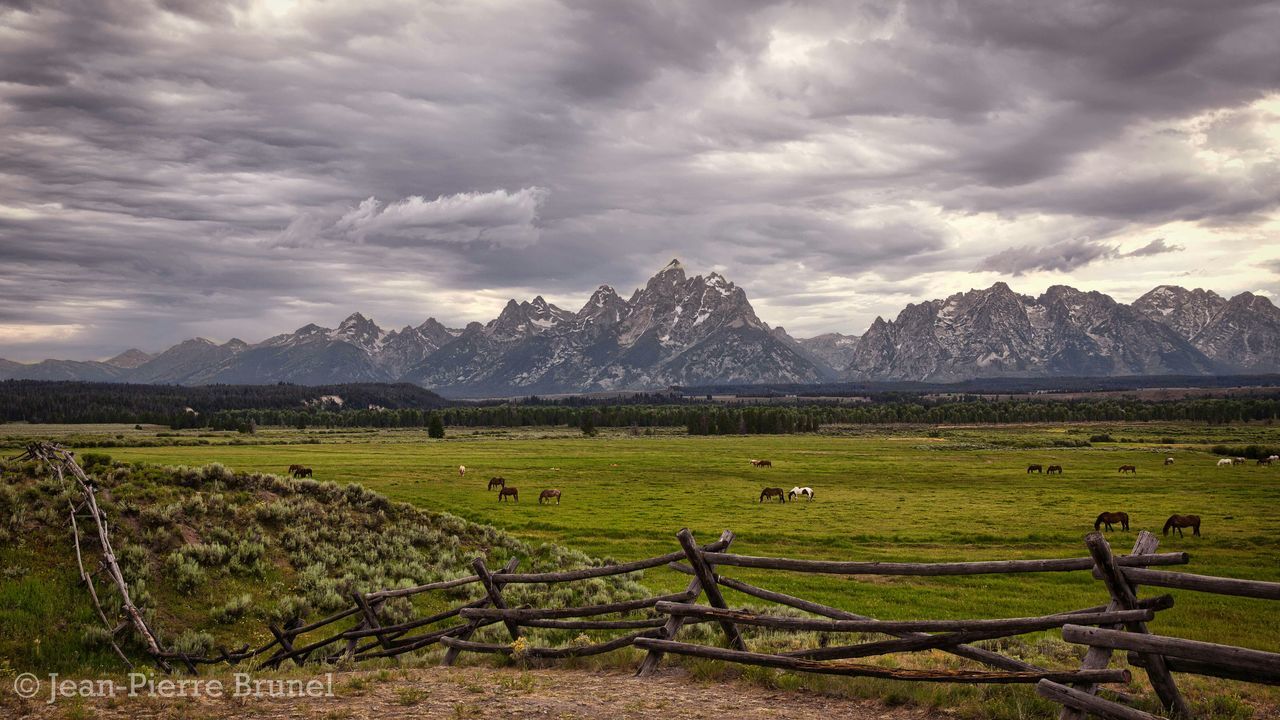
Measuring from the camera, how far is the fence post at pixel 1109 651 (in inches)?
315

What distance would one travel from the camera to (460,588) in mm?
19844

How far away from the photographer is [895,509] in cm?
4541

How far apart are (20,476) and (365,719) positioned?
50.1 ft

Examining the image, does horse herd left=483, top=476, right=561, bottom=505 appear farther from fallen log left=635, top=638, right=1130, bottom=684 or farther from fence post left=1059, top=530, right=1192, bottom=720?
Answer: fence post left=1059, top=530, right=1192, bottom=720

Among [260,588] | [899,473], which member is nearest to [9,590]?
[260,588]

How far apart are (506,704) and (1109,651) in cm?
733

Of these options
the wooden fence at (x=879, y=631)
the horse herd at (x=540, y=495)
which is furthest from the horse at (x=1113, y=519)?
the horse herd at (x=540, y=495)

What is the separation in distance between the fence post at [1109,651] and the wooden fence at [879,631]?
0.01 m

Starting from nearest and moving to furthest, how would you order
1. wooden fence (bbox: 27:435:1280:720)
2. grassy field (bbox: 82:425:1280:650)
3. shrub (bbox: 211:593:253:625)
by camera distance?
wooden fence (bbox: 27:435:1280:720)
shrub (bbox: 211:593:253:625)
grassy field (bbox: 82:425:1280:650)

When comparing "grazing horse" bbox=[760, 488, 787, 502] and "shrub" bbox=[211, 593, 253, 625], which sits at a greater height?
"shrub" bbox=[211, 593, 253, 625]

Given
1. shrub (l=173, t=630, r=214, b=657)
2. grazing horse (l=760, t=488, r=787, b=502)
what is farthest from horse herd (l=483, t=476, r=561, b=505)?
shrub (l=173, t=630, r=214, b=657)

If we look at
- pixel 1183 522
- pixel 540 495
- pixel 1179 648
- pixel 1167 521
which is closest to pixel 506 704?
pixel 1179 648

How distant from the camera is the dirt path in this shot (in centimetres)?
912

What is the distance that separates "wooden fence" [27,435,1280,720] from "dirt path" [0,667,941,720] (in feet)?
1.61
